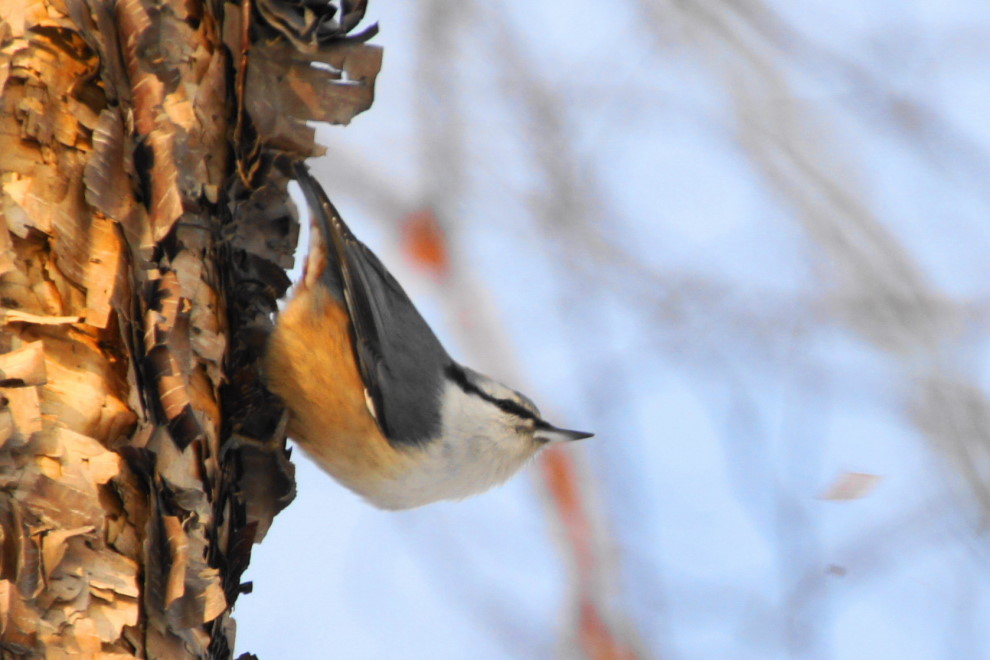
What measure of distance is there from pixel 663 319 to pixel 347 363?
2.04 meters

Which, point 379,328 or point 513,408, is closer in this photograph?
point 379,328

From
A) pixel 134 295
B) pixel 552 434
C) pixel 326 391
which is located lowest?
pixel 552 434

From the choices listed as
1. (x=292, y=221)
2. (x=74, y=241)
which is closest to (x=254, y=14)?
(x=292, y=221)

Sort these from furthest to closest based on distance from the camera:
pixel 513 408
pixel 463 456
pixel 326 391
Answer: pixel 513 408 < pixel 463 456 < pixel 326 391

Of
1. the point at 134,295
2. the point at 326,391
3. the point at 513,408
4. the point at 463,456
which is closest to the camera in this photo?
the point at 134,295

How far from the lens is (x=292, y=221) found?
1781mm

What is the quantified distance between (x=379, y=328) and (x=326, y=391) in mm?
184

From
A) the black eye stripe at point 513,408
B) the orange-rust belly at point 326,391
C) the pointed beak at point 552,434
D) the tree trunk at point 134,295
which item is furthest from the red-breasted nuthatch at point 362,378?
the tree trunk at point 134,295

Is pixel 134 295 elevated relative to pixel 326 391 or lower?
elevated

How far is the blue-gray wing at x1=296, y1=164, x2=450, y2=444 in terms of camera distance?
213 cm

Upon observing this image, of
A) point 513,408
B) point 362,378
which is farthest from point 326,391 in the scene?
point 513,408

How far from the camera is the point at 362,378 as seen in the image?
211 cm

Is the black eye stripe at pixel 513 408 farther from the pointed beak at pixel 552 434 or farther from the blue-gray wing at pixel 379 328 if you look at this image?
the blue-gray wing at pixel 379 328

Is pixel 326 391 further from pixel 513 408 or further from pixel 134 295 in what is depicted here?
pixel 134 295
